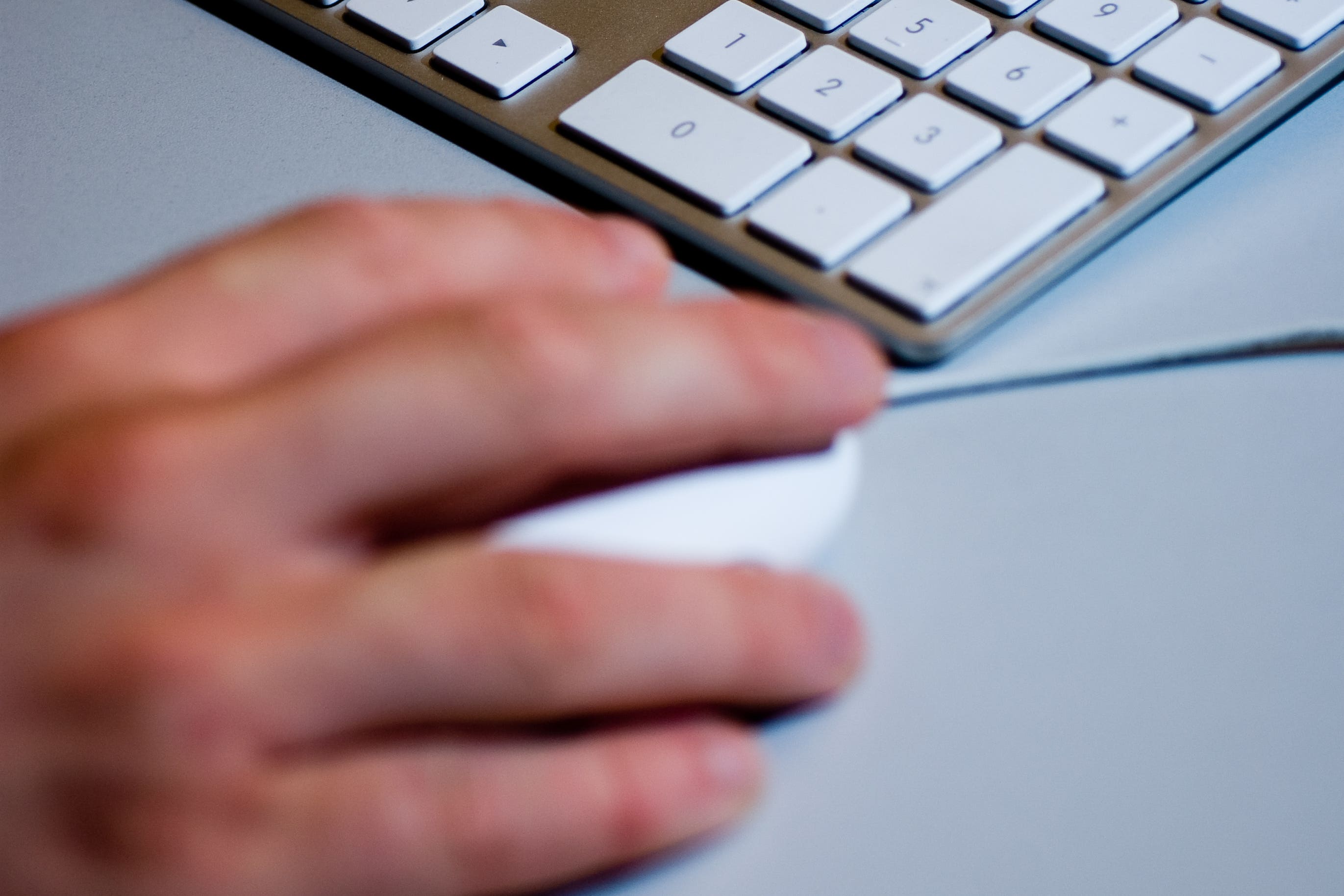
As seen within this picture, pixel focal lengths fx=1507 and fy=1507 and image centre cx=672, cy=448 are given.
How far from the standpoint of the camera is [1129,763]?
1.03 feet

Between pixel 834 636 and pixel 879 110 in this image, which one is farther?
pixel 879 110

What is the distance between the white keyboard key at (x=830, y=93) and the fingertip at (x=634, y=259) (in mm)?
95

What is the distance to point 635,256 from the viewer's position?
354mm

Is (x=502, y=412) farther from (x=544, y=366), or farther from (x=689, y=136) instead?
(x=689, y=136)

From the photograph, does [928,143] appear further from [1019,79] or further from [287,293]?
[287,293]

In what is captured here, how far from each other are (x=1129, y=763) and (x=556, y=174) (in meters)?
0.24

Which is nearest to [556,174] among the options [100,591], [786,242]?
[786,242]

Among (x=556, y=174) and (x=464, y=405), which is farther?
(x=556, y=174)

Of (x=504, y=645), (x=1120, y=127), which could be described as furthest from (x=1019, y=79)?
(x=504, y=645)

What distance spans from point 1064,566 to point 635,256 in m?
0.12

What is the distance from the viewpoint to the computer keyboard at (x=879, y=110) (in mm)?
400

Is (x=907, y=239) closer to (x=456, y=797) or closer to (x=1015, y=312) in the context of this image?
(x=1015, y=312)

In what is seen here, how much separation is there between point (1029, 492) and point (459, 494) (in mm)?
150

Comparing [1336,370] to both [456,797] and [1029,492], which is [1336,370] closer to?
[1029,492]
